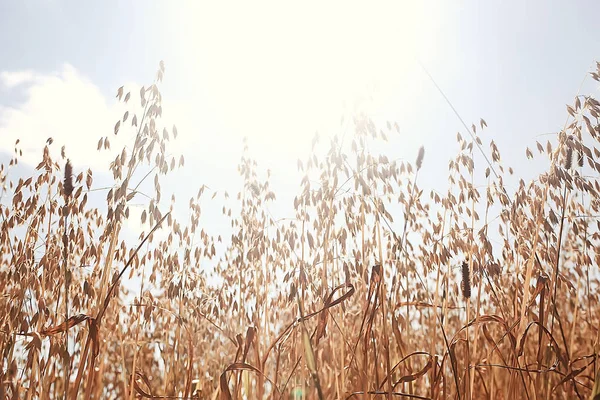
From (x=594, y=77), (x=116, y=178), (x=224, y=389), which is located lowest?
(x=224, y=389)

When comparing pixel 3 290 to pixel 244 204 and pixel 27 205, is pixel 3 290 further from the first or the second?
pixel 244 204

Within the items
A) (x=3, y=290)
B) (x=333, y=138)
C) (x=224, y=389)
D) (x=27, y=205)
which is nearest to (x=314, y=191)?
(x=333, y=138)

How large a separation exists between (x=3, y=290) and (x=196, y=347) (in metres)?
1.12

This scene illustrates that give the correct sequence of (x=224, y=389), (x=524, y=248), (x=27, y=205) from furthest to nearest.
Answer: (x=27, y=205), (x=524, y=248), (x=224, y=389)

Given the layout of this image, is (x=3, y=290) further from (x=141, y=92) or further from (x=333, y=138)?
(x=333, y=138)

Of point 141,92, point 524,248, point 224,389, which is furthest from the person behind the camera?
point 524,248

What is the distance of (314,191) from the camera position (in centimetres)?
251

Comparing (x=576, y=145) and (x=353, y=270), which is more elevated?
(x=576, y=145)

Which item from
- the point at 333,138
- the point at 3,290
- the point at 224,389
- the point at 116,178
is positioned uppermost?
the point at 333,138

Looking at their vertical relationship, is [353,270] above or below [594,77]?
below

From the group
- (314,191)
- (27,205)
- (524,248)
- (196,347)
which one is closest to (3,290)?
(27,205)

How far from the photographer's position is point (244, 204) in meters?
3.12

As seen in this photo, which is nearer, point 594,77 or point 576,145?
point 576,145

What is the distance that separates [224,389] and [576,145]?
1720 mm
